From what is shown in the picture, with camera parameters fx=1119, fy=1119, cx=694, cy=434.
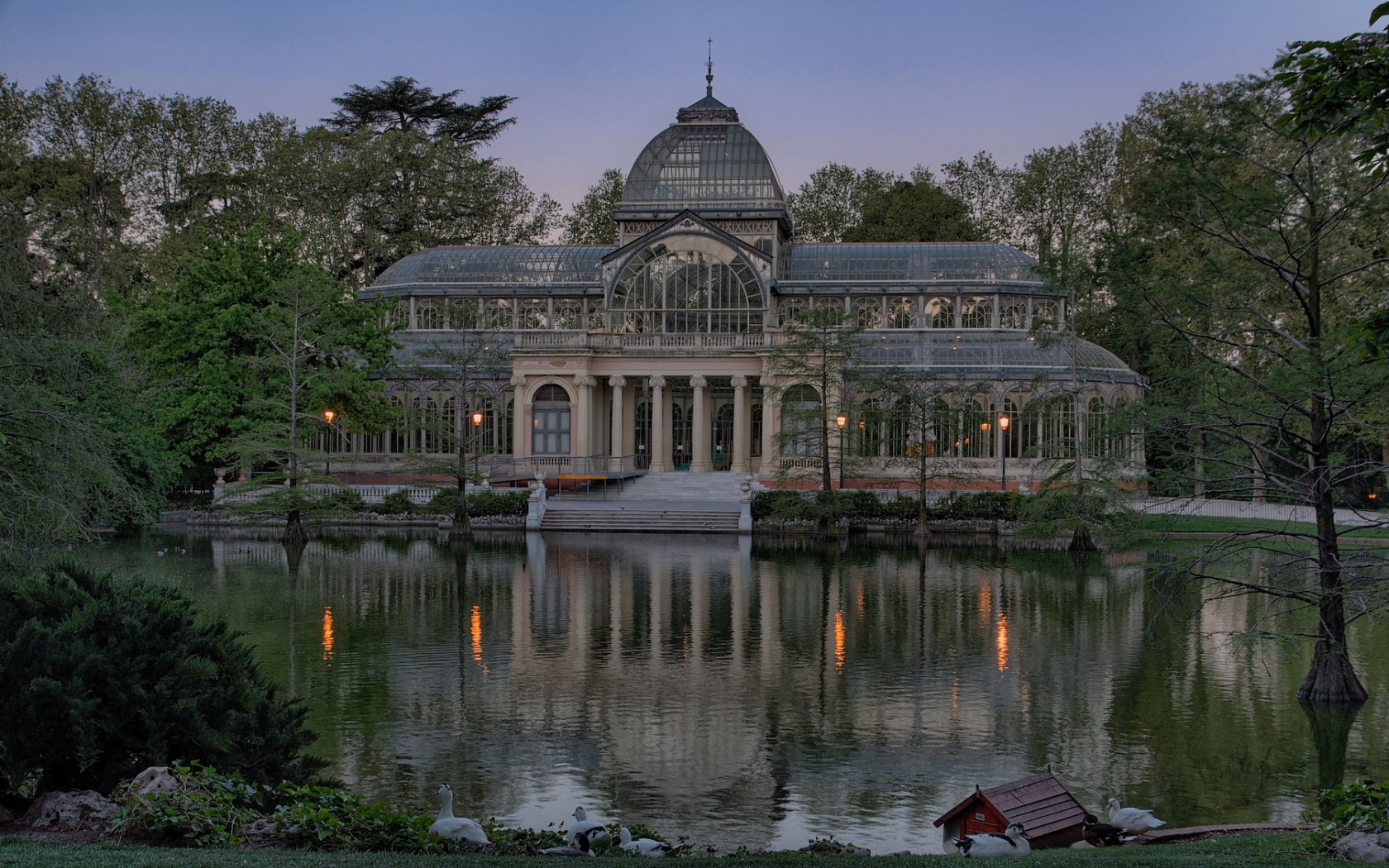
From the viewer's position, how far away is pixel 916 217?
5981cm

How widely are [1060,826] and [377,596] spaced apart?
15343mm

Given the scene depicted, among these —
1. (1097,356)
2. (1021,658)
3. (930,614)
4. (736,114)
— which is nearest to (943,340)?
(1097,356)

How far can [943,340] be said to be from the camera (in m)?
46.2

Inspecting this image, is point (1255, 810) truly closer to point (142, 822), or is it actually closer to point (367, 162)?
point (142, 822)

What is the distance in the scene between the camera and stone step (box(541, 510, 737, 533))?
3556 centimetres

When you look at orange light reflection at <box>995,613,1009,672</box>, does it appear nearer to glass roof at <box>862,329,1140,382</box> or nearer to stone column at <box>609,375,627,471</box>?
glass roof at <box>862,329,1140,382</box>

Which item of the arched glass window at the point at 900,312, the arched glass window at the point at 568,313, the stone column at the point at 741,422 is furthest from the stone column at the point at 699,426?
the arched glass window at the point at 900,312

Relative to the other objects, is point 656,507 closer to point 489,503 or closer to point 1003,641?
point 489,503

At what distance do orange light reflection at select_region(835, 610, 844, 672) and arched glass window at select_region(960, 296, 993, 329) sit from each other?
29.3 m

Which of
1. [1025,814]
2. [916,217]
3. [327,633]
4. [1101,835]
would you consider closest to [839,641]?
[327,633]

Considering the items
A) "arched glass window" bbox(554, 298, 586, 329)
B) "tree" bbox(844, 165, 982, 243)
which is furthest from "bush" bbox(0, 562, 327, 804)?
"tree" bbox(844, 165, 982, 243)

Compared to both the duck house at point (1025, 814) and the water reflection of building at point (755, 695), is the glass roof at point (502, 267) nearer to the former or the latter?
the water reflection of building at point (755, 695)

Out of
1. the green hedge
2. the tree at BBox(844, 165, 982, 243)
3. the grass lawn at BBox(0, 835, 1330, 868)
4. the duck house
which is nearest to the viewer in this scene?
the grass lawn at BBox(0, 835, 1330, 868)

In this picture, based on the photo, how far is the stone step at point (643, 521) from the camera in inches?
1400
